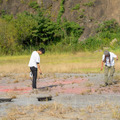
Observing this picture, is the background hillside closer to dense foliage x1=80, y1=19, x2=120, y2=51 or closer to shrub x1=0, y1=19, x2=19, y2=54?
dense foliage x1=80, y1=19, x2=120, y2=51

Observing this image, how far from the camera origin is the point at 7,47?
56875mm

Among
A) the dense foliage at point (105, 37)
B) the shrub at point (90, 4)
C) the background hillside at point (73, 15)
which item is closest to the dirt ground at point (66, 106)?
the dense foliage at point (105, 37)

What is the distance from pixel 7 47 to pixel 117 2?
21267 millimetres

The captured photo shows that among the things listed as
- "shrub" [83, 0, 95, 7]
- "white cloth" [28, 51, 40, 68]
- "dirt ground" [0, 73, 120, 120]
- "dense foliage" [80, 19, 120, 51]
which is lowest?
"dirt ground" [0, 73, 120, 120]

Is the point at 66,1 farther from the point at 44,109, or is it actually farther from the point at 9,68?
the point at 44,109

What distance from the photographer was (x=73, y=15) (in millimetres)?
63594

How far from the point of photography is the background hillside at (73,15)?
60.1 metres

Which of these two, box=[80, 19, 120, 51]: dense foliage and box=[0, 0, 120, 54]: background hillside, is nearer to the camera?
box=[80, 19, 120, 51]: dense foliage

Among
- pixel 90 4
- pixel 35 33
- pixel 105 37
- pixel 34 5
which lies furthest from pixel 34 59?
pixel 34 5

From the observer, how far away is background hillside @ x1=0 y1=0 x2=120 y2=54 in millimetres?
60094

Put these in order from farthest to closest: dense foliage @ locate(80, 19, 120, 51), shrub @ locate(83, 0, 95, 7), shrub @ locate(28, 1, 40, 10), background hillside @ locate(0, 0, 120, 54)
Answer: shrub @ locate(28, 1, 40, 10) → shrub @ locate(83, 0, 95, 7) → background hillside @ locate(0, 0, 120, 54) → dense foliage @ locate(80, 19, 120, 51)

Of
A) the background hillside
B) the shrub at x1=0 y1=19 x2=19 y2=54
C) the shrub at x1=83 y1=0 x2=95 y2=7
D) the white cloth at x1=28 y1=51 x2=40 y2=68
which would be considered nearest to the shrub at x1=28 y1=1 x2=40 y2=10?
the background hillside

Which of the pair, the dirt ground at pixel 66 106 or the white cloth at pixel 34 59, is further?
the white cloth at pixel 34 59

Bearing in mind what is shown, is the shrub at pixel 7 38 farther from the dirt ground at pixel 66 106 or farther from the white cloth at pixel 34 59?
the dirt ground at pixel 66 106
